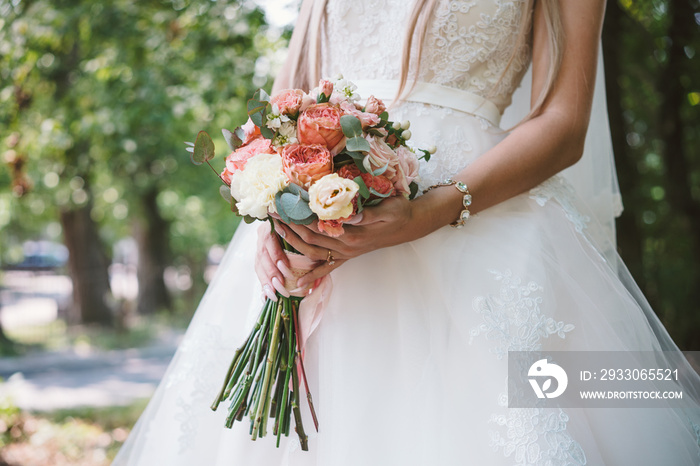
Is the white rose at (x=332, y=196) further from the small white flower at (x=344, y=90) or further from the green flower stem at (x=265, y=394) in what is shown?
the green flower stem at (x=265, y=394)

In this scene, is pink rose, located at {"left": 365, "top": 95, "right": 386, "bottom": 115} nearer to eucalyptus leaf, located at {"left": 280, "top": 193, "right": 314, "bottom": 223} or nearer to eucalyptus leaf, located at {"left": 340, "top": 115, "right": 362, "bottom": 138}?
eucalyptus leaf, located at {"left": 340, "top": 115, "right": 362, "bottom": 138}

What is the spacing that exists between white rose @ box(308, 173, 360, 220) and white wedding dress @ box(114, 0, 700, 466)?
381mm

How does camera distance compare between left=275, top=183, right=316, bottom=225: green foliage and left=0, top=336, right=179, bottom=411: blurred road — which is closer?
left=275, top=183, right=316, bottom=225: green foliage

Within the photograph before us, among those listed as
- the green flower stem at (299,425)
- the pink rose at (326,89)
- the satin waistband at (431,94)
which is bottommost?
the green flower stem at (299,425)

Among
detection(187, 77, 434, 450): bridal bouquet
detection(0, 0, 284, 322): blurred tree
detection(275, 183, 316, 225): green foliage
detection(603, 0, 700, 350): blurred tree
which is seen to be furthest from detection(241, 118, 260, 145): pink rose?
detection(603, 0, 700, 350): blurred tree

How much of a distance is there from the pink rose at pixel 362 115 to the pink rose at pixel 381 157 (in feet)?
0.10

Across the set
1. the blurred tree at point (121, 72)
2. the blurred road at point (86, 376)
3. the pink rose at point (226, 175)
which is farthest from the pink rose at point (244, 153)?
the blurred road at point (86, 376)

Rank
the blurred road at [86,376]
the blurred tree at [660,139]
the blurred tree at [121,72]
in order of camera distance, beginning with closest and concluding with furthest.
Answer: the blurred tree at [660,139], the blurred tree at [121,72], the blurred road at [86,376]

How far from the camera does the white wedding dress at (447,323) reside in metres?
1.34

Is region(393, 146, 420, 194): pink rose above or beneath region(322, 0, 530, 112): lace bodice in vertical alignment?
beneath

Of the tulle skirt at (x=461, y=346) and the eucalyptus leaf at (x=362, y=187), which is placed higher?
the eucalyptus leaf at (x=362, y=187)

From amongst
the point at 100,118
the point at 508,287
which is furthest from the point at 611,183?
the point at 100,118

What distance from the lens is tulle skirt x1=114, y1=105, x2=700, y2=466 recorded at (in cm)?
133

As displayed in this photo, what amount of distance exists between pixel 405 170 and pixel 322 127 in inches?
9.2
